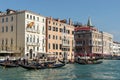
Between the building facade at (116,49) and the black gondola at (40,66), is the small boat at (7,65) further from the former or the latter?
the building facade at (116,49)

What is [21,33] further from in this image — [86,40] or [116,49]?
[116,49]

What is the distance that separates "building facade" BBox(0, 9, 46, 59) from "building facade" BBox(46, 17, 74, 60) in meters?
2.30

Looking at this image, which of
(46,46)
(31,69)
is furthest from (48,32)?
(31,69)

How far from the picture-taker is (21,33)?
135 ft

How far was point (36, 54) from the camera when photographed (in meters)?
43.2

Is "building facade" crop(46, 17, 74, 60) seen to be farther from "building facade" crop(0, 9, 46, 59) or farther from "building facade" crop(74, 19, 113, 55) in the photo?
"building facade" crop(74, 19, 113, 55)

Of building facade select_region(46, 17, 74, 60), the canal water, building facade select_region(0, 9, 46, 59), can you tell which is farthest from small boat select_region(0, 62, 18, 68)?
building facade select_region(46, 17, 74, 60)

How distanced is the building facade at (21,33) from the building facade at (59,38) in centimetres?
230

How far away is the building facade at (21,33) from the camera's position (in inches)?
1615

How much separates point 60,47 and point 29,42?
30.6 ft

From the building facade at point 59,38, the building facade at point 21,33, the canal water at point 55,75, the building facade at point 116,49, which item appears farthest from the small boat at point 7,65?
the building facade at point 116,49

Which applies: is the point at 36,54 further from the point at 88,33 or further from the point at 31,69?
the point at 88,33

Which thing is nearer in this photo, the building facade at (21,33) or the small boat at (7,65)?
the small boat at (7,65)

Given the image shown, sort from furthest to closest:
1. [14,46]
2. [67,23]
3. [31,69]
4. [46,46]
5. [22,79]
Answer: [67,23], [46,46], [14,46], [31,69], [22,79]
